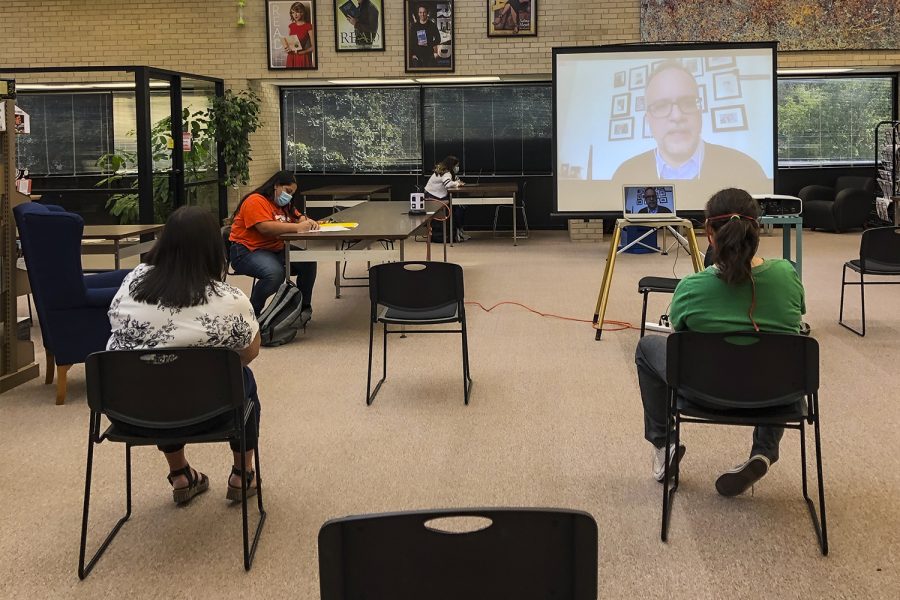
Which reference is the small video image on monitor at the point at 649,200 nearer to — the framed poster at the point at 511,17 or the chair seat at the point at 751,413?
the chair seat at the point at 751,413

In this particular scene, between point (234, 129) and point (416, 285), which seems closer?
point (416, 285)

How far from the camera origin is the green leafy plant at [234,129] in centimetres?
1234

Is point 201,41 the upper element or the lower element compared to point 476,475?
upper

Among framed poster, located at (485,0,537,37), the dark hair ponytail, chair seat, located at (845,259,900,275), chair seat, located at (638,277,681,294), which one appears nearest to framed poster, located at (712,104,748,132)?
chair seat, located at (845,259,900,275)

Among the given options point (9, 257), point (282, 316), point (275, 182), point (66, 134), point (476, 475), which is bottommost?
point (476, 475)

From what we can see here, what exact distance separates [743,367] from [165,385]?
184 centimetres

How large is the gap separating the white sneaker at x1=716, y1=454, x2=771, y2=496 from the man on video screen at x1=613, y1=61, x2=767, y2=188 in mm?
4014

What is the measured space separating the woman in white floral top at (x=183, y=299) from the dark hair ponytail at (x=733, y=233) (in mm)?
1674

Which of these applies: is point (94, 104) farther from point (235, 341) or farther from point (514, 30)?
point (235, 341)

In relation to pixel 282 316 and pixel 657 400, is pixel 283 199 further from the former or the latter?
pixel 657 400

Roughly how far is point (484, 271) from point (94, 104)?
5524mm

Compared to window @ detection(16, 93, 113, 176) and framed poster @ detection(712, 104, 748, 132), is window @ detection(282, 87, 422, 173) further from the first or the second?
framed poster @ detection(712, 104, 748, 132)

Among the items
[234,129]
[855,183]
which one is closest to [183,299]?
[234,129]

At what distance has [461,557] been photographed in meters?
1.60
